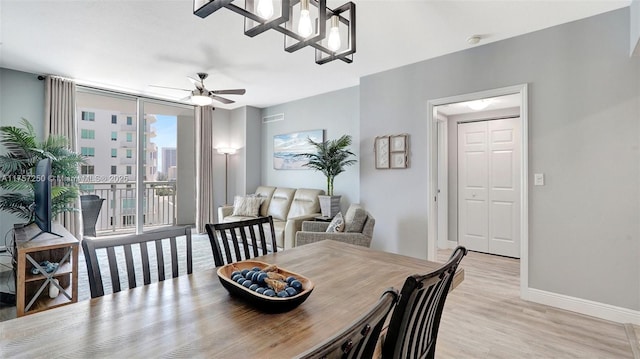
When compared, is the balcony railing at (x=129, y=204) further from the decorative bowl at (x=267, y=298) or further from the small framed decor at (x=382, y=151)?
the decorative bowl at (x=267, y=298)

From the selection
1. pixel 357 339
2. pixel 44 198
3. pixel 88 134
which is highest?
pixel 88 134

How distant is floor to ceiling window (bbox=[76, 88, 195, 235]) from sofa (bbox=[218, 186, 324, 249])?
1.42 meters

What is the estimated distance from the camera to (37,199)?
2785 mm

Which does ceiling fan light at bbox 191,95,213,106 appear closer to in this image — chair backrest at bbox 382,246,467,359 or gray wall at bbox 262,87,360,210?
gray wall at bbox 262,87,360,210

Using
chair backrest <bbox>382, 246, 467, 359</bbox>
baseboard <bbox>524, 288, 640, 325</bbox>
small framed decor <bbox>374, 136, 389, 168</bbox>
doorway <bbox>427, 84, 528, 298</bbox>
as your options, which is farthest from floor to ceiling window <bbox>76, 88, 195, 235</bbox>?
baseboard <bbox>524, 288, 640, 325</bbox>

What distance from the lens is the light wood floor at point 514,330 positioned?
6.65 ft

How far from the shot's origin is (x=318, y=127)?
527 centimetres

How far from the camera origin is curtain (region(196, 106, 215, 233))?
5.82m

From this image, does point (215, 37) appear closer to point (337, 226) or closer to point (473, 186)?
point (337, 226)

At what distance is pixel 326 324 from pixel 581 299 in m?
2.91

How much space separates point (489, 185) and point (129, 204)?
6465 mm

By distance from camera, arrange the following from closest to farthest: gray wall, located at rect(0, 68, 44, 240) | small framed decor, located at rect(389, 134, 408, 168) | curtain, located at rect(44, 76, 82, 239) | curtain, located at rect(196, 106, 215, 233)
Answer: small framed decor, located at rect(389, 134, 408, 168)
gray wall, located at rect(0, 68, 44, 240)
curtain, located at rect(44, 76, 82, 239)
curtain, located at rect(196, 106, 215, 233)

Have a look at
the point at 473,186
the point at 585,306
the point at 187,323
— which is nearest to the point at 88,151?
the point at 187,323

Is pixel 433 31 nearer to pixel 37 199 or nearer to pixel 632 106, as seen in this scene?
pixel 632 106
